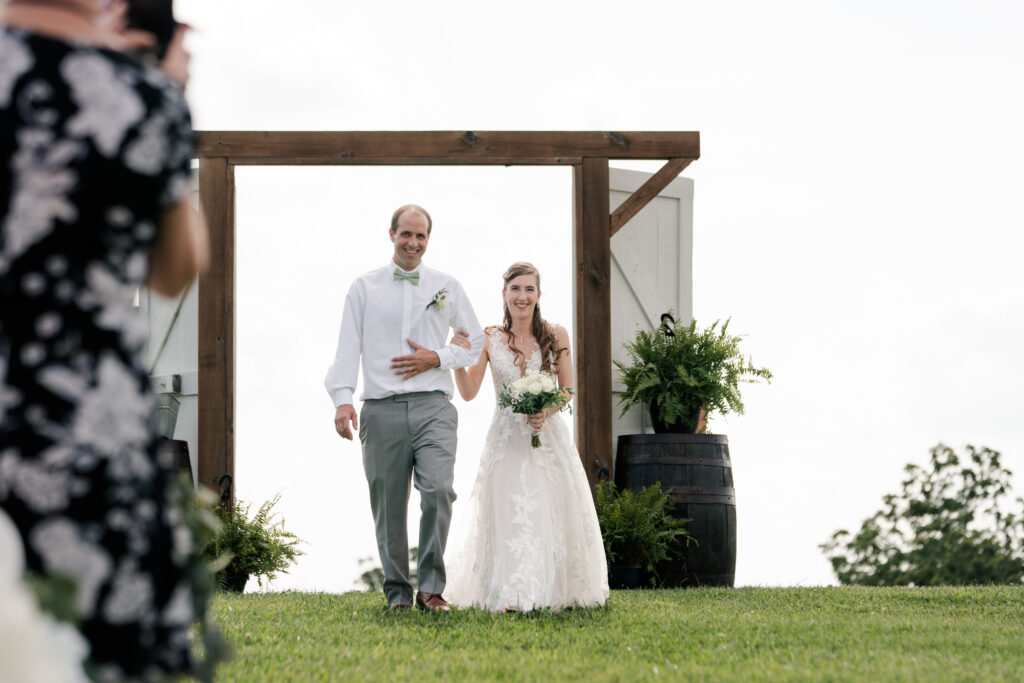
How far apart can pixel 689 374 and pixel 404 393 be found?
317 centimetres

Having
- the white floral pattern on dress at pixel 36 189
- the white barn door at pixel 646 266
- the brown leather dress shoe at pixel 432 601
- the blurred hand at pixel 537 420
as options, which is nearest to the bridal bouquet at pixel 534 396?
the blurred hand at pixel 537 420

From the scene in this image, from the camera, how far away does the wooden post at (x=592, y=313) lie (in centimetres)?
904

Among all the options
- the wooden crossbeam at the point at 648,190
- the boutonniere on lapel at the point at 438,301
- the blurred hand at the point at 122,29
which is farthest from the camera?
the wooden crossbeam at the point at 648,190

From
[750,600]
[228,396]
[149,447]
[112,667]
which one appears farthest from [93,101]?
[228,396]

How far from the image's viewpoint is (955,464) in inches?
648

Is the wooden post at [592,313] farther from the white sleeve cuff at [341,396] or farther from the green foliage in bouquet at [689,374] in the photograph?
the white sleeve cuff at [341,396]

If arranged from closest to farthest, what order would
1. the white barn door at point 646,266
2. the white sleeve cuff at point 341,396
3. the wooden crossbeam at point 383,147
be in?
the white sleeve cuff at point 341,396, the wooden crossbeam at point 383,147, the white barn door at point 646,266

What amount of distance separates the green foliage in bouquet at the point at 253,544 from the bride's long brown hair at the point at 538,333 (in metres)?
2.71

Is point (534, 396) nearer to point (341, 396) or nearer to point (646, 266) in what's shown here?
point (341, 396)

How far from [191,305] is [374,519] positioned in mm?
3672

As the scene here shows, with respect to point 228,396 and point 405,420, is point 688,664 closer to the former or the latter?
point 405,420

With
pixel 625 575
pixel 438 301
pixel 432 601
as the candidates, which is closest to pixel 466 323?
pixel 438 301

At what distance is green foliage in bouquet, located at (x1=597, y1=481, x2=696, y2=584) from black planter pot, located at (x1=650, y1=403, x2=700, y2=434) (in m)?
0.58

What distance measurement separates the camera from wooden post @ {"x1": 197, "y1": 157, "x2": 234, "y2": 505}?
8.97 m
